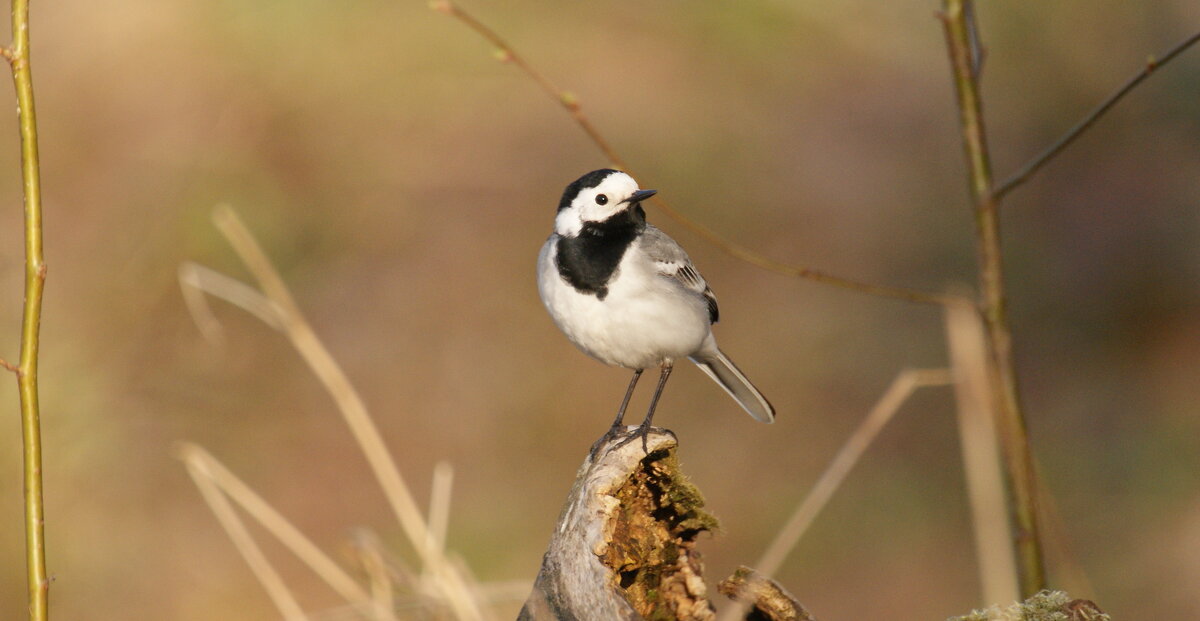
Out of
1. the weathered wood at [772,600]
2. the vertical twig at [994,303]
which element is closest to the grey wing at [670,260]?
the vertical twig at [994,303]

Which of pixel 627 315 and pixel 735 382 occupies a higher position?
pixel 735 382

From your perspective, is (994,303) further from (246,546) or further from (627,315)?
(246,546)

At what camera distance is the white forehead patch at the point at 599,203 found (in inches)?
149

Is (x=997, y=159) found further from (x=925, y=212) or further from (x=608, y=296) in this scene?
(x=608, y=296)

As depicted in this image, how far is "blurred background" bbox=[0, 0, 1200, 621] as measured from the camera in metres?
6.67

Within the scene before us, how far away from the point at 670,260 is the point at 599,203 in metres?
0.32

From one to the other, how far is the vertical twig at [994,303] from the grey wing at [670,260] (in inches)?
Result: 41.6

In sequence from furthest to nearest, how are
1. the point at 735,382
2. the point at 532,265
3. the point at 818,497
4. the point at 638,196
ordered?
1. the point at 532,265
2. the point at 735,382
3. the point at 638,196
4. the point at 818,497

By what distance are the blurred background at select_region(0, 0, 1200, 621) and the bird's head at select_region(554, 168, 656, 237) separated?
10.5 ft

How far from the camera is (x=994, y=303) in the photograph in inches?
125

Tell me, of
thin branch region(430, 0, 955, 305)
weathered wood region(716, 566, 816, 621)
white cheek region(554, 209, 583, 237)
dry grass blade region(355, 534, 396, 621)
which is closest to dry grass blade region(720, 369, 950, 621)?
weathered wood region(716, 566, 816, 621)

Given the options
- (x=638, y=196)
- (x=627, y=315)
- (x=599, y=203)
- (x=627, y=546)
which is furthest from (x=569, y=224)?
(x=627, y=546)

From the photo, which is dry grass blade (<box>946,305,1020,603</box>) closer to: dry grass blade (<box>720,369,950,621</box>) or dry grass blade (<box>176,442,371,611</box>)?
dry grass blade (<box>720,369,950,621</box>)

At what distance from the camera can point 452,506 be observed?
696 cm
